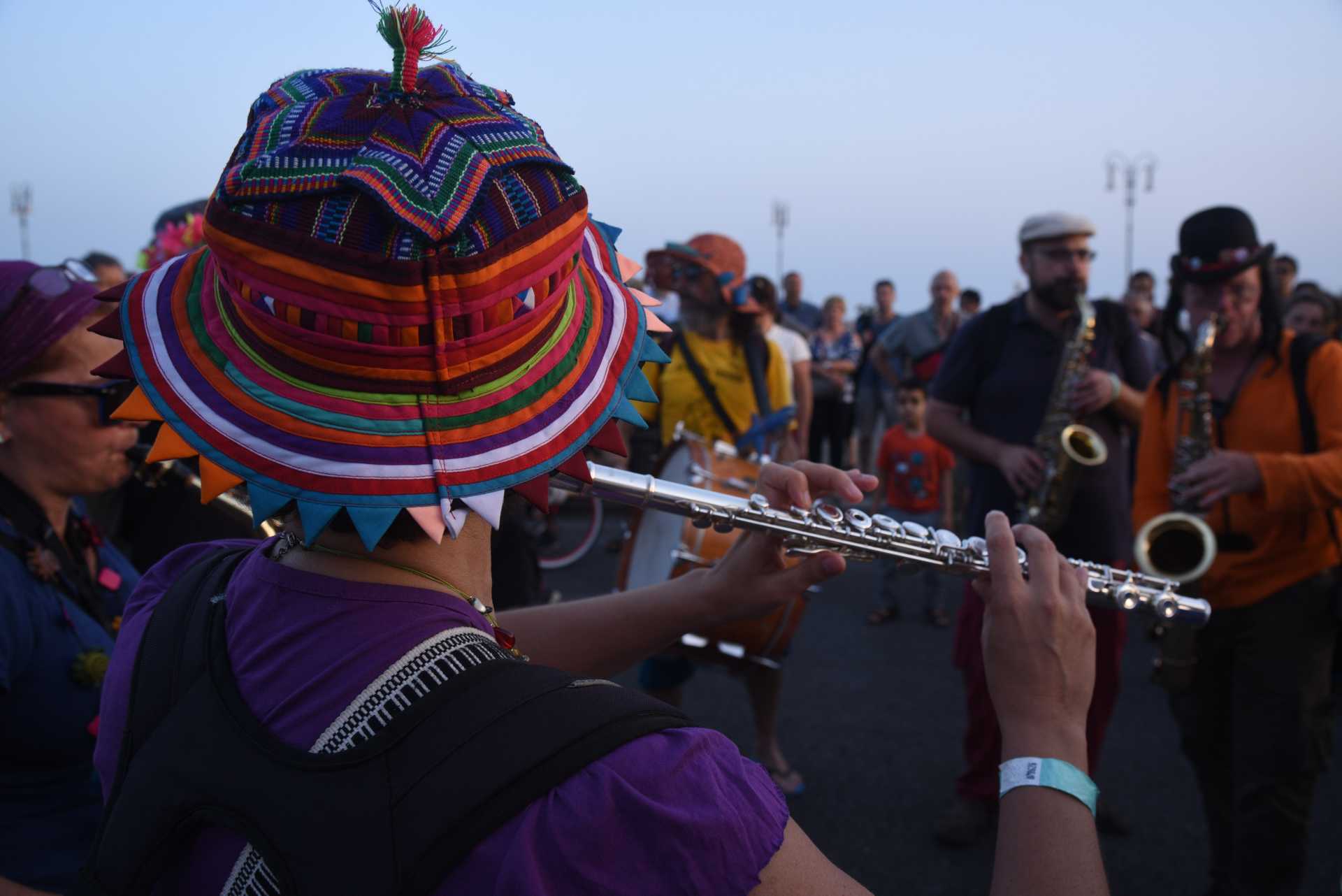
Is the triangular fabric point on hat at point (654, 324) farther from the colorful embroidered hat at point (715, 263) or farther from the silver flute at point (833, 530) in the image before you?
the colorful embroidered hat at point (715, 263)

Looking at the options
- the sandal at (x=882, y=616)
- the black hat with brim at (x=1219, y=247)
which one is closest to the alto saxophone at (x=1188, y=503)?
the black hat with brim at (x=1219, y=247)

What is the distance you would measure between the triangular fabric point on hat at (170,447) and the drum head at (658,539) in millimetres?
2622

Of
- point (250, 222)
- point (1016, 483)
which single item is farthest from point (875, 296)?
point (250, 222)

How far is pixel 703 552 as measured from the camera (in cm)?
356

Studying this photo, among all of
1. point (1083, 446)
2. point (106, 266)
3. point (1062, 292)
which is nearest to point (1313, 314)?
point (1062, 292)

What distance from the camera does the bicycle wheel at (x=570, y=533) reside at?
837cm

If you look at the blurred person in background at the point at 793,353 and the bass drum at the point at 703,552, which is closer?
the bass drum at the point at 703,552

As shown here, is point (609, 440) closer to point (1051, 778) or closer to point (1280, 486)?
point (1051, 778)

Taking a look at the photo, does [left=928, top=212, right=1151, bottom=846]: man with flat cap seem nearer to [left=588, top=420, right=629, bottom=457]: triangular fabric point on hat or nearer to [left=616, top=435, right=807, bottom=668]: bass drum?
[left=616, top=435, right=807, bottom=668]: bass drum

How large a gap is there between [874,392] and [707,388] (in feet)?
22.2

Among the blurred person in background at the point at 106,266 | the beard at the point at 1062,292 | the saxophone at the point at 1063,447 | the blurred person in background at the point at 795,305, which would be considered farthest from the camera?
the blurred person in background at the point at 795,305

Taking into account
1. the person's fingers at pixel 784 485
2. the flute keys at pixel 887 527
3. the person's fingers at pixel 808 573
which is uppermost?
the person's fingers at pixel 784 485

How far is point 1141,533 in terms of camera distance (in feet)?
10.7

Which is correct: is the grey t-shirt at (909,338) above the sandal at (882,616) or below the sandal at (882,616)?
above
